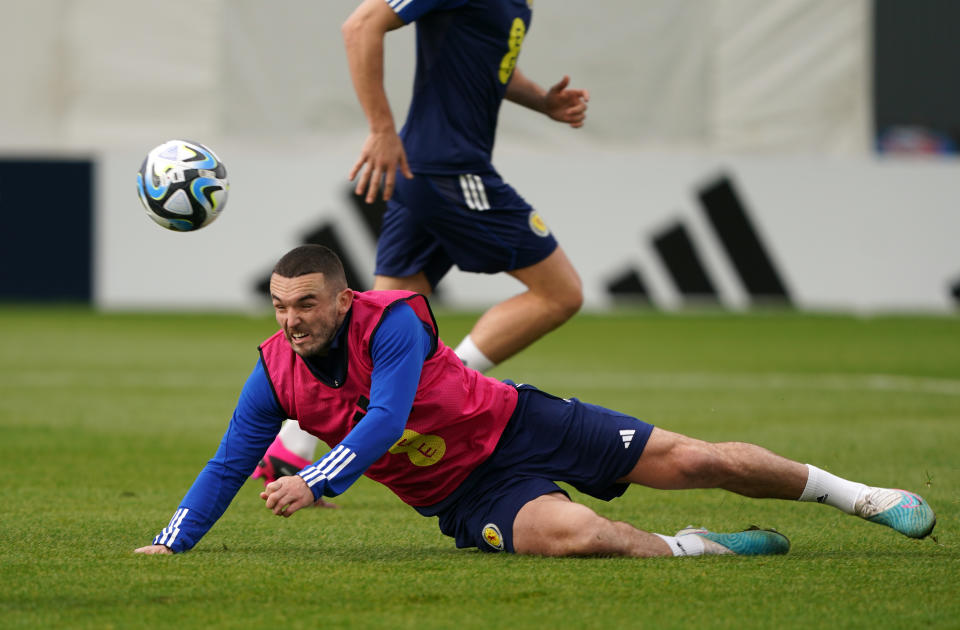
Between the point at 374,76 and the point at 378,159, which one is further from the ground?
the point at 374,76

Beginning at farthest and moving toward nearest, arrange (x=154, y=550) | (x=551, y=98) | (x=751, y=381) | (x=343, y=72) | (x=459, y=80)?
(x=343, y=72) → (x=751, y=381) → (x=551, y=98) → (x=459, y=80) → (x=154, y=550)

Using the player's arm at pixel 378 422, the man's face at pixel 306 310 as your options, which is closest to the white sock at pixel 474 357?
the player's arm at pixel 378 422

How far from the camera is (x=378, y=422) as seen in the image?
4.47 m

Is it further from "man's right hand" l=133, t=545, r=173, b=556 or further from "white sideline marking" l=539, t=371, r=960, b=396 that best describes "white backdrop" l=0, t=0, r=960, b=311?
"man's right hand" l=133, t=545, r=173, b=556

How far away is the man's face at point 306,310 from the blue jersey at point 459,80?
1999 millimetres

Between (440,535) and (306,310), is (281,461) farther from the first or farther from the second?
(306,310)

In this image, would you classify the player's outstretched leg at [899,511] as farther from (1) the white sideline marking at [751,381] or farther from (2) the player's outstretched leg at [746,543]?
(1) the white sideline marking at [751,381]

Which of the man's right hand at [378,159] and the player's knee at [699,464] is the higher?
the man's right hand at [378,159]

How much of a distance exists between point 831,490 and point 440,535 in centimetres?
140

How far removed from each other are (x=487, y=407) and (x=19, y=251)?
14346 mm

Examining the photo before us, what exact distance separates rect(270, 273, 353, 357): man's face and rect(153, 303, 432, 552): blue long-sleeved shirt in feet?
0.33

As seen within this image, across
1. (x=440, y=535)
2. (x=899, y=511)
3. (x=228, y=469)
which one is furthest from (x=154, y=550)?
(x=899, y=511)

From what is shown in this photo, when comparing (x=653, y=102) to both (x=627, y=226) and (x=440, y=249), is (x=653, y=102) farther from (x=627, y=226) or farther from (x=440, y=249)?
(x=440, y=249)

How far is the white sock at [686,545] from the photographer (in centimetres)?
479
